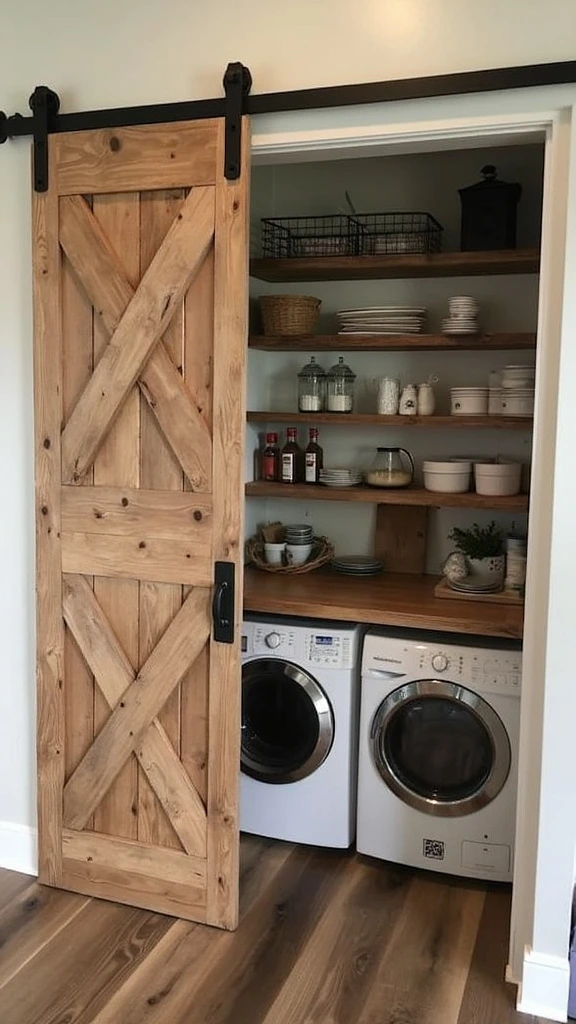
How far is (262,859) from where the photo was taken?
10.4ft

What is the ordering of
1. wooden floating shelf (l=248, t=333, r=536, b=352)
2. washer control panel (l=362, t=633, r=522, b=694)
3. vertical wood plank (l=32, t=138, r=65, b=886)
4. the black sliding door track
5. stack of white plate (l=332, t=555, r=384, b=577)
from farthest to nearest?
stack of white plate (l=332, t=555, r=384, b=577) → wooden floating shelf (l=248, t=333, r=536, b=352) → washer control panel (l=362, t=633, r=522, b=694) → vertical wood plank (l=32, t=138, r=65, b=886) → the black sliding door track

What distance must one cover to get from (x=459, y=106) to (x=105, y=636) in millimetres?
1798

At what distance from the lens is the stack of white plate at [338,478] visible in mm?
3525

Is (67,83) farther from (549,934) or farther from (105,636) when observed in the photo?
(549,934)

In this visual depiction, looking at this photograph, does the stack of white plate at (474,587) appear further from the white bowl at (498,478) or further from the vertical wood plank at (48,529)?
the vertical wood plank at (48,529)

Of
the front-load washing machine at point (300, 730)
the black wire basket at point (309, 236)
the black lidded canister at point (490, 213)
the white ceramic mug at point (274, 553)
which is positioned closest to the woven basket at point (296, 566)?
the white ceramic mug at point (274, 553)

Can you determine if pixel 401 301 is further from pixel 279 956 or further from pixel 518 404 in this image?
pixel 279 956

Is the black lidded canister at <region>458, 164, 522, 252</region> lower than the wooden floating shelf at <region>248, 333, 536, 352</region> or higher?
higher

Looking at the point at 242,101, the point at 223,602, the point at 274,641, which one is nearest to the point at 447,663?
the point at 274,641

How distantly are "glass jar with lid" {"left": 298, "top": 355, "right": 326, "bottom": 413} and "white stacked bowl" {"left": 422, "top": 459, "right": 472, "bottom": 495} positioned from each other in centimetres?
52

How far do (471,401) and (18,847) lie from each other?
2.19 m

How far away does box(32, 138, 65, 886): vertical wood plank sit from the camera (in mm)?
2742

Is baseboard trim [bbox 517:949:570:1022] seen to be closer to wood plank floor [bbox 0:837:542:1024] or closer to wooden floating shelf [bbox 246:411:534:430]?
wood plank floor [bbox 0:837:542:1024]

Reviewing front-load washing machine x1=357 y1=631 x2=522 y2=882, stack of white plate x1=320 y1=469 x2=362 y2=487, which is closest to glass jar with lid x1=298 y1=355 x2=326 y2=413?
stack of white plate x1=320 y1=469 x2=362 y2=487
